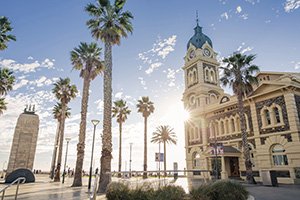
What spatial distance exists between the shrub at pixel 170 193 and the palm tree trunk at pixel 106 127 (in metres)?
6.66

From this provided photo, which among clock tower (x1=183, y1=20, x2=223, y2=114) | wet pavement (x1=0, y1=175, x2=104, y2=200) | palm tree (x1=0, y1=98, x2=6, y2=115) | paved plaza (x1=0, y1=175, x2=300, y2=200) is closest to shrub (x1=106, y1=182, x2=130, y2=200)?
paved plaza (x1=0, y1=175, x2=300, y2=200)

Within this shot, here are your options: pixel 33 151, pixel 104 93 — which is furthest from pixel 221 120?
pixel 33 151

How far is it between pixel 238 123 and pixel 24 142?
43.3 metres

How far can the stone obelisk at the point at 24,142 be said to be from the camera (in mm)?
45469

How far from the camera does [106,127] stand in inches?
659

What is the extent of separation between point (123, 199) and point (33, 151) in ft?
155

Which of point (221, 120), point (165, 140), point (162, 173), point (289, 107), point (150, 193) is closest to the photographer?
point (150, 193)

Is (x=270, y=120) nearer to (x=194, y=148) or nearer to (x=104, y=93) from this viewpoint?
(x=194, y=148)

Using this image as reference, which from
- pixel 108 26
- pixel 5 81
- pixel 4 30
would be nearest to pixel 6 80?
pixel 5 81

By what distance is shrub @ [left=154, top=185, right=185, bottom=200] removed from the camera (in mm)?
8195

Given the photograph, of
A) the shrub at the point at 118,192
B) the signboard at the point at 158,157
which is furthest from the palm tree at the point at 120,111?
the shrub at the point at 118,192

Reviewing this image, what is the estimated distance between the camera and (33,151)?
159ft

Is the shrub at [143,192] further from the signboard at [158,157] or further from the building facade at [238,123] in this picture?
the signboard at [158,157]

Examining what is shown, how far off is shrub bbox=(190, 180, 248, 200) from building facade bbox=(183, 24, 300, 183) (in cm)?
911
